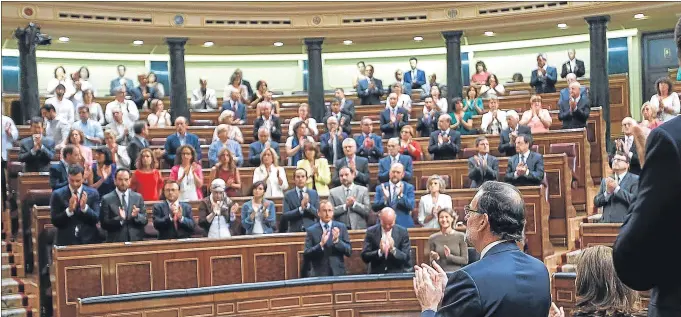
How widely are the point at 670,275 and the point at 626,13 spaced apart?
38.8 ft

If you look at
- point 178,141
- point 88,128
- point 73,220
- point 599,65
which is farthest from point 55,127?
point 599,65

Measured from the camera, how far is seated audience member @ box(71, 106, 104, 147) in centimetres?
952

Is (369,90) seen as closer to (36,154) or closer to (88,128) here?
(88,128)

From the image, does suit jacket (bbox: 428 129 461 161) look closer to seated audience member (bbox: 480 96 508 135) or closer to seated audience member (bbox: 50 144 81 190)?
seated audience member (bbox: 480 96 508 135)

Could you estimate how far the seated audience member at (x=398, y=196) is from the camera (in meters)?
7.67

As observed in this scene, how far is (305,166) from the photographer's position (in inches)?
326

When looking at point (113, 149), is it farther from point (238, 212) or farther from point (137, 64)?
point (137, 64)

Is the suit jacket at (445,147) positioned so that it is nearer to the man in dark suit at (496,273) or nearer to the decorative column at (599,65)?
the decorative column at (599,65)

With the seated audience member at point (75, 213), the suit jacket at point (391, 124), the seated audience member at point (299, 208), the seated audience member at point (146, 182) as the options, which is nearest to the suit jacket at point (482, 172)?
the seated audience member at point (299, 208)

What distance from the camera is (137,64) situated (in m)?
16.1

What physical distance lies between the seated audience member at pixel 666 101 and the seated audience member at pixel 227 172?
395 centimetres

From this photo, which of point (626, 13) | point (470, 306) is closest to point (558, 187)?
point (626, 13)

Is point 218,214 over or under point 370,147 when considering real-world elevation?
under

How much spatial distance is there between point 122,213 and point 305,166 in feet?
6.12
